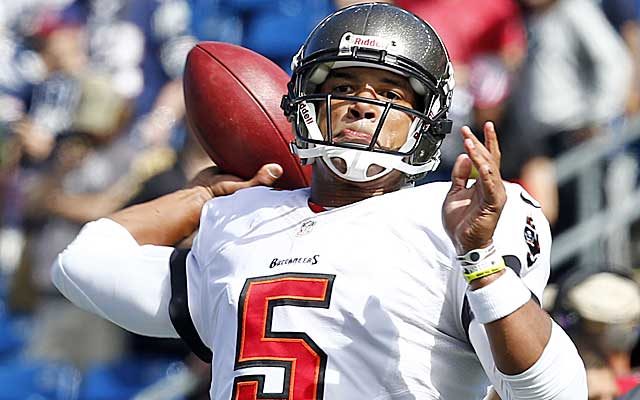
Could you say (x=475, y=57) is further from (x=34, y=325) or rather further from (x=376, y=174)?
(x=376, y=174)

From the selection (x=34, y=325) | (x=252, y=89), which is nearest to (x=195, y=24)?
(x=34, y=325)

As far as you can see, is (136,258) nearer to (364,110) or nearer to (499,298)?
(364,110)

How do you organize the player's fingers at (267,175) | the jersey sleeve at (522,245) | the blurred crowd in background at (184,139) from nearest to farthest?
the jersey sleeve at (522,245) < the player's fingers at (267,175) < the blurred crowd in background at (184,139)

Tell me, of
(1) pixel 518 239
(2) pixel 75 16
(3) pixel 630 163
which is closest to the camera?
(1) pixel 518 239

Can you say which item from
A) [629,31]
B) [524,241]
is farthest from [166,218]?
[629,31]

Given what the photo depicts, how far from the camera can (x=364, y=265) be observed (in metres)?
2.55

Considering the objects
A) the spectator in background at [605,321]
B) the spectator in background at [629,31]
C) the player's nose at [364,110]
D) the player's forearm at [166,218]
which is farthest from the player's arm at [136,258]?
the spectator in background at [629,31]


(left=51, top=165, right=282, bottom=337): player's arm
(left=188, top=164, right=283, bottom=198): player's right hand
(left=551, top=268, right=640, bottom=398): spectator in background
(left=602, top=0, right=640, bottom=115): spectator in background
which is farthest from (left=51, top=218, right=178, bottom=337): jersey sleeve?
(left=602, top=0, right=640, bottom=115): spectator in background

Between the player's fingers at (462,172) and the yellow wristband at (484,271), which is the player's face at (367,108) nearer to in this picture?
the player's fingers at (462,172)

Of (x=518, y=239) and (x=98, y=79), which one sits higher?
(x=518, y=239)

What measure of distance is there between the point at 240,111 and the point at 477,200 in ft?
3.25

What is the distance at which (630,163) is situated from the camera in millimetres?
5508

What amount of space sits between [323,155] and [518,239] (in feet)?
1.56

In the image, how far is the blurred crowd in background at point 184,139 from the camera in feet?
17.5
